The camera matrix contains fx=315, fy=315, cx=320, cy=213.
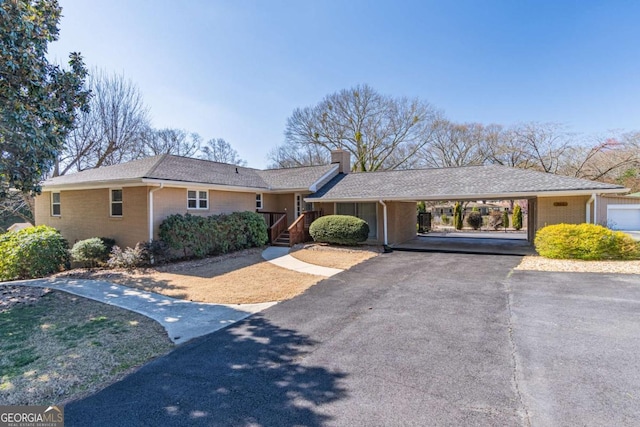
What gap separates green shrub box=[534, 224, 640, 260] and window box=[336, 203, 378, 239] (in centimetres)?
760

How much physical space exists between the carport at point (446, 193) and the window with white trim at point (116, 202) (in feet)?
26.9

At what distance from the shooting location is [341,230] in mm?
14047

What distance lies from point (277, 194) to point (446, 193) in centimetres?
948

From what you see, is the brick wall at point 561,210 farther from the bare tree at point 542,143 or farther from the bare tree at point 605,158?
the bare tree at point 605,158

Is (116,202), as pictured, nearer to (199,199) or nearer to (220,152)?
(199,199)

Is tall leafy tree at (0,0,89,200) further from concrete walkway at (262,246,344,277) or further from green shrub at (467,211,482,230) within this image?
green shrub at (467,211,482,230)

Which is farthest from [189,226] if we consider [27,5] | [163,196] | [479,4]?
[479,4]

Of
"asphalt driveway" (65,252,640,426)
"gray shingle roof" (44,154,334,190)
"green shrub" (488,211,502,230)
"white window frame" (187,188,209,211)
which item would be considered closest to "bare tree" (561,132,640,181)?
"green shrub" (488,211,502,230)

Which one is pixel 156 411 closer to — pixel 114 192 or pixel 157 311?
pixel 157 311

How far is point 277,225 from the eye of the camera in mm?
16562

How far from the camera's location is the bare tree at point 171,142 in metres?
32.9

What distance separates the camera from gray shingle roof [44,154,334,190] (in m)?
12.5

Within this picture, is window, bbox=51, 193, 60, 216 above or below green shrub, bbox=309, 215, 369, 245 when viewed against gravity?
above

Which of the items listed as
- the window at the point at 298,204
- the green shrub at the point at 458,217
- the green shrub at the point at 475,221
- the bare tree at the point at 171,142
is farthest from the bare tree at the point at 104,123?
the green shrub at the point at 475,221
